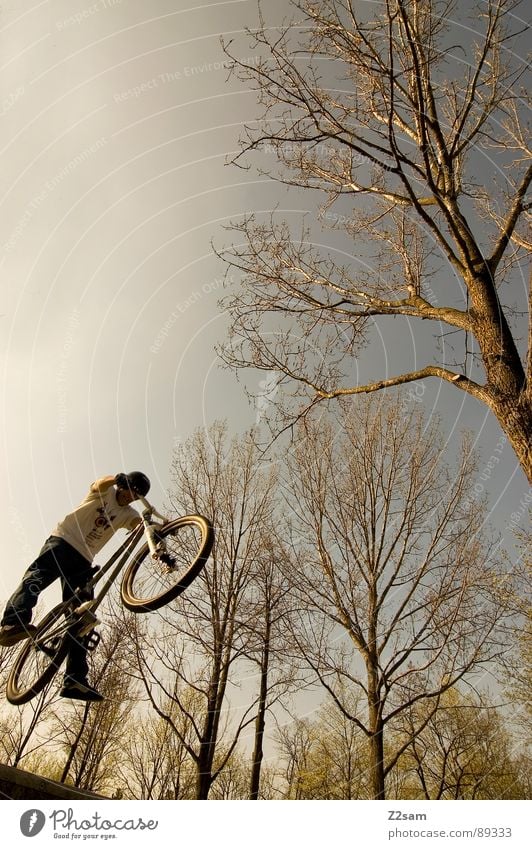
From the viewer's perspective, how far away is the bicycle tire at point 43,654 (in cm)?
546

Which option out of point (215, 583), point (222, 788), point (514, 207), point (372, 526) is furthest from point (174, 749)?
point (514, 207)

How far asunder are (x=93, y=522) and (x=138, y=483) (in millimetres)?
751

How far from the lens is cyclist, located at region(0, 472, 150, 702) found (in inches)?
214

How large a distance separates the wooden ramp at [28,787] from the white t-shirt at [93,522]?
2.11 m

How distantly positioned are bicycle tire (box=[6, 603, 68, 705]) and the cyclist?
0.14 meters

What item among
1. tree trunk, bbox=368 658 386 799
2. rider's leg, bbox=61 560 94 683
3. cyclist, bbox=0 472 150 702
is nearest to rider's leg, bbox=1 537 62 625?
cyclist, bbox=0 472 150 702

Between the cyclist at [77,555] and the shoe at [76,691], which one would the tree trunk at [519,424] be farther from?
the shoe at [76,691]

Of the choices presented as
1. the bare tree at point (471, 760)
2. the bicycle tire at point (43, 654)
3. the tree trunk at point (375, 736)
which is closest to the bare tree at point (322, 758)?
the bare tree at point (471, 760)

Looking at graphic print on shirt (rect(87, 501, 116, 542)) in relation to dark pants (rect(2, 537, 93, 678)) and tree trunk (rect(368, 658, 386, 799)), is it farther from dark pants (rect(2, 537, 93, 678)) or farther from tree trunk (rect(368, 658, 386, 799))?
tree trunk (rect(368, 658, 386, 799))

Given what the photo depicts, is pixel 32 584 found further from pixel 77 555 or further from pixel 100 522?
pixel 100 522

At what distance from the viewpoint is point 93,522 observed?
589 centimetres

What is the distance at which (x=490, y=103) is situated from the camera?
19.5ft
